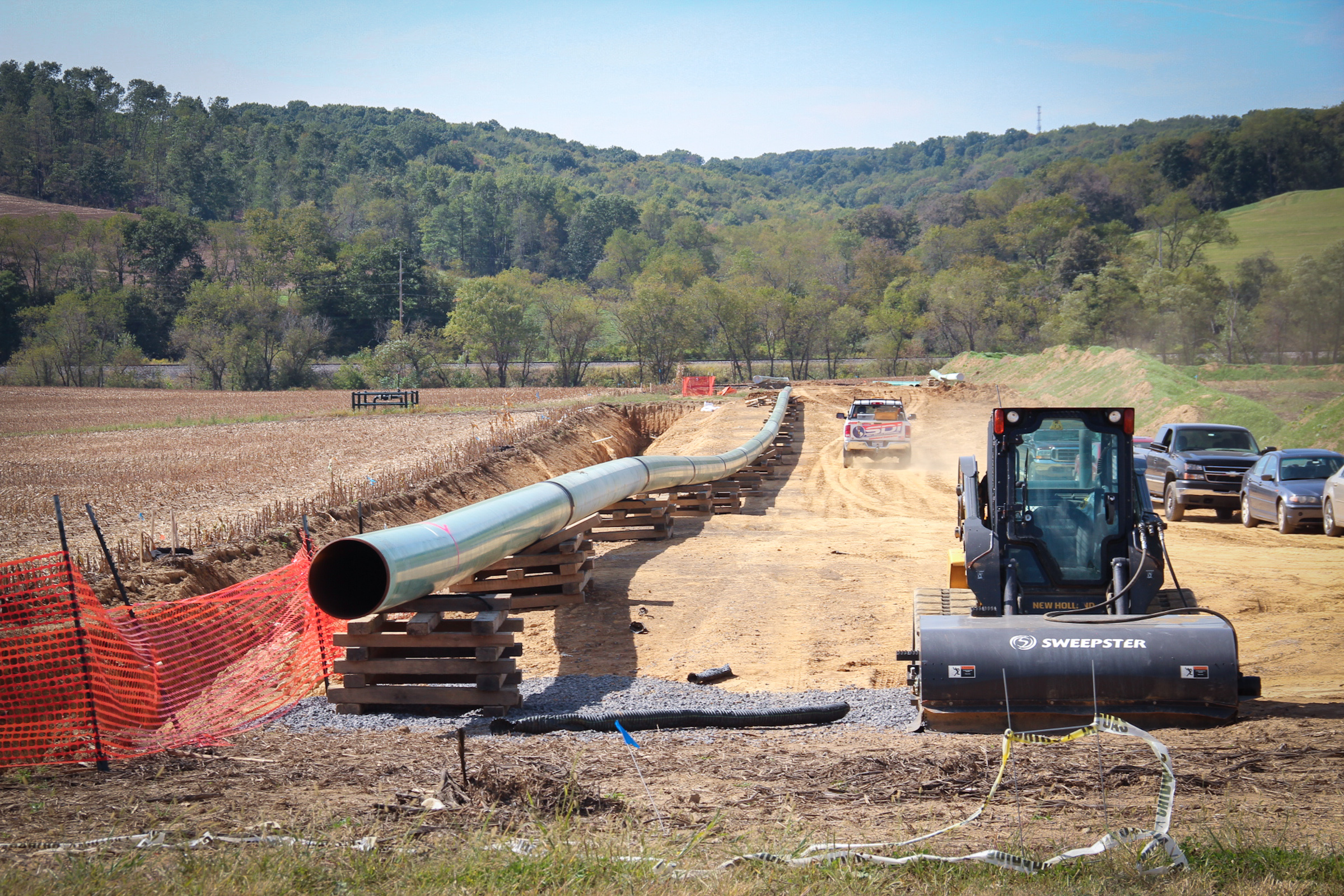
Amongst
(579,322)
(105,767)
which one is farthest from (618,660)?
(579,322)

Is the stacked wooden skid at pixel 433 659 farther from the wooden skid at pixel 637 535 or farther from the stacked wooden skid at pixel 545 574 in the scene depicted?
the wooden skid at pixel 637 535

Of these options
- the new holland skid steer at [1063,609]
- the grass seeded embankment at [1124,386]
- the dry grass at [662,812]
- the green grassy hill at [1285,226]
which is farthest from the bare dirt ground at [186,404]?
the green grassy hill at [1285,226]

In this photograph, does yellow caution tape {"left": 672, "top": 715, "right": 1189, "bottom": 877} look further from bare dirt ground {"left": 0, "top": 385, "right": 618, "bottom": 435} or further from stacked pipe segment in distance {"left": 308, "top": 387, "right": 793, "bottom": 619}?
bare dirt ground {"left": 0, "top": 385, "right": 618, "bottom": 435}

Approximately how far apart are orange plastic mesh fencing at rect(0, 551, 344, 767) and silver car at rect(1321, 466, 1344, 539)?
52.1ft

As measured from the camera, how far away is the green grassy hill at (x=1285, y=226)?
80.2 meters

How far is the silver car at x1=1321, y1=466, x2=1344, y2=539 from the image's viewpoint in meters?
16.2

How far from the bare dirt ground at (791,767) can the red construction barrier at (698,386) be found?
42266 mm

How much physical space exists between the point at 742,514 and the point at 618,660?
1065cm

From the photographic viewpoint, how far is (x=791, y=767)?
6.33m

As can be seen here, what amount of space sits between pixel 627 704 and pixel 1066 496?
412 centimetres

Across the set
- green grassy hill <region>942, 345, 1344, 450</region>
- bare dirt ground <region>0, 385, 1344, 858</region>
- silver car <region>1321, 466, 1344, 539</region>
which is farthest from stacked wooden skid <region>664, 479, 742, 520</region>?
green grassy hill <region>942, 345, 1344, 450</region>

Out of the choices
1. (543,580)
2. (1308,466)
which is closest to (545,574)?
(543,580)

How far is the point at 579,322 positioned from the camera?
75.6 m

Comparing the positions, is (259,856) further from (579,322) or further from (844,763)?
(579,322)
